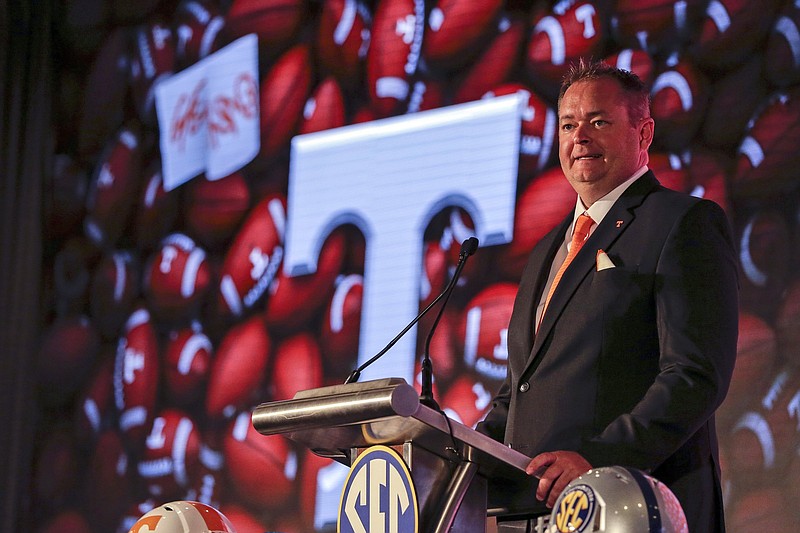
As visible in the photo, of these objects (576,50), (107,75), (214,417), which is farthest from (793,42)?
(107,75)

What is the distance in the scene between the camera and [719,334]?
2.00m

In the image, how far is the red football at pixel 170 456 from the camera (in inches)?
184

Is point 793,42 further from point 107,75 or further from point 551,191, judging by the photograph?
point 107,75

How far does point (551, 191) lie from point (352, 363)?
3.41ft

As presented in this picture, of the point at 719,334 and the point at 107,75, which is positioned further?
the point at 107,75

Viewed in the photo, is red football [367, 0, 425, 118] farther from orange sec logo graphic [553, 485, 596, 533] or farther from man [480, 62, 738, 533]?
orange sec logo graphic [553, 485, 596, 533]

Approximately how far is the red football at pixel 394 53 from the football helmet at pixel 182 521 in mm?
2301

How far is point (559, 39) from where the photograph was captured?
4059 millimetres

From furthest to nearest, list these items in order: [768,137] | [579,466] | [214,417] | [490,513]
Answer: [214,417]
[768,137]
[490,513]
[579,466]

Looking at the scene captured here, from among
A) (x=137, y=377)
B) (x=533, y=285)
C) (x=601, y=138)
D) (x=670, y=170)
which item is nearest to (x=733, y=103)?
(x=670, y=170)

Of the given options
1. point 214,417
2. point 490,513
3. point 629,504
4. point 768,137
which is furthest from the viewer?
point 214,417

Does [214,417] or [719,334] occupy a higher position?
[719,334]

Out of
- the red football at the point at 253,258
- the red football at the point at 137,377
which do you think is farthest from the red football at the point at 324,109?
the red football at the point at 137,377

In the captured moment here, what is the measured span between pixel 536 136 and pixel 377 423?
246cm
